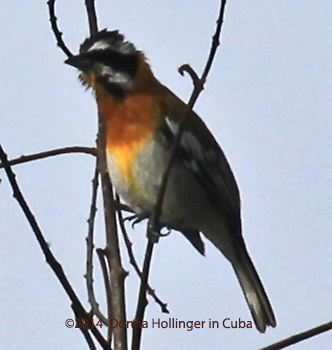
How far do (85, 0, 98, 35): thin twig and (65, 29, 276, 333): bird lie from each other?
13cm

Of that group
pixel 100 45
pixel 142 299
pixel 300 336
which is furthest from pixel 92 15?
pixel 300 336

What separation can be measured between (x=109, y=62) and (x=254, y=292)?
153 cm

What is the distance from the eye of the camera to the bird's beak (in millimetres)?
3998

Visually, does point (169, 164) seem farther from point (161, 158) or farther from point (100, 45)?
point (100, 45)

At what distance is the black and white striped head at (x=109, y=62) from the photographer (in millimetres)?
4113

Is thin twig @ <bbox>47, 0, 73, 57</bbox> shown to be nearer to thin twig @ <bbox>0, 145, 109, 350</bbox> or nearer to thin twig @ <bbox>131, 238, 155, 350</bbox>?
thin twig @ <bbox>0, 145, 109, 350</bbox>

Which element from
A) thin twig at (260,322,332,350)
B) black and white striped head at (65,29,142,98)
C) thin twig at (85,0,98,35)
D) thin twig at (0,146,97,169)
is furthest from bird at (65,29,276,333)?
thin twig at (260,322,332,350)

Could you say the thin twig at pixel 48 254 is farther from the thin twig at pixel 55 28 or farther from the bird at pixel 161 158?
the bird at pixel 161 158

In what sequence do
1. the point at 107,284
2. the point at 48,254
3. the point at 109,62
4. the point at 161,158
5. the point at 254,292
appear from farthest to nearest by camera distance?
the point at 254,292, the point at 109,62, the point at 161,158, the point at 107,284, the point at 48,254

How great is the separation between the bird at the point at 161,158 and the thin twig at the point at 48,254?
1.32 meters

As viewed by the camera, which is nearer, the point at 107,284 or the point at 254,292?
the point at 107,284

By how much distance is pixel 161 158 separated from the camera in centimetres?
404

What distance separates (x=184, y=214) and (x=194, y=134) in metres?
0.47

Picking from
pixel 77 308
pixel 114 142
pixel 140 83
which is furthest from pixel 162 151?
pixel 77 308
